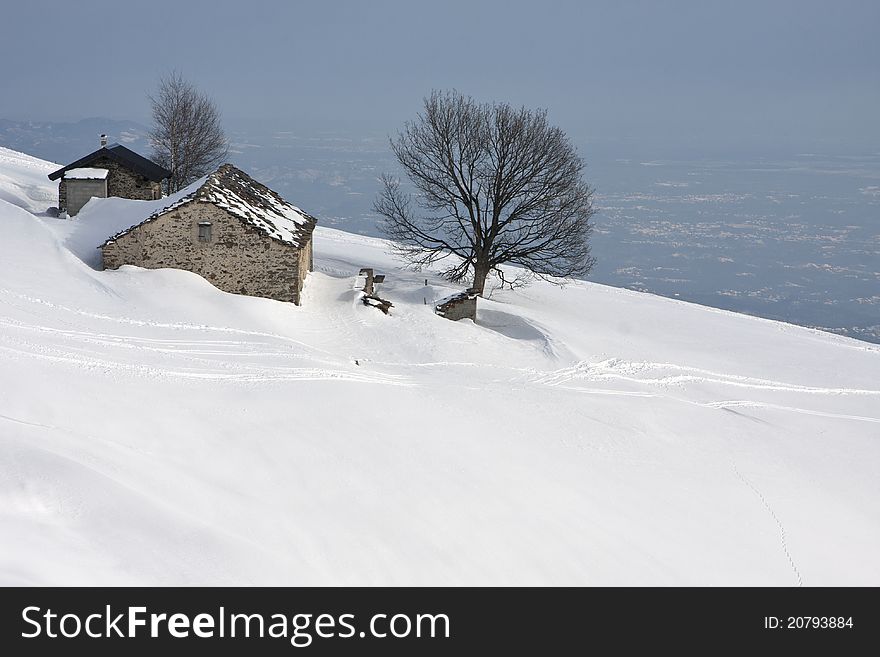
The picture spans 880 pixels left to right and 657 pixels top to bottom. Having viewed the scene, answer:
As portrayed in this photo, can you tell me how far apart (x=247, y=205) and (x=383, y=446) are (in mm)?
14311

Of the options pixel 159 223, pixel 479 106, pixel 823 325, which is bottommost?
pixel 823 325

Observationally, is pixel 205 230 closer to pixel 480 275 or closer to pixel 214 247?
Answer: pixel 214 247

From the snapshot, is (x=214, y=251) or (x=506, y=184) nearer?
(x=214, y=251)

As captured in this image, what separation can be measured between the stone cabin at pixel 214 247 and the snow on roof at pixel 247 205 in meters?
0.06

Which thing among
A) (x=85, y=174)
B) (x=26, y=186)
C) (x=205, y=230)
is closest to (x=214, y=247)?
(x=205, y=230)

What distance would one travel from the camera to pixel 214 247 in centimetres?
2684

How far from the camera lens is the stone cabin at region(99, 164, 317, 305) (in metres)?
26.7

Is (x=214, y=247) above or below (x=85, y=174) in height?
below

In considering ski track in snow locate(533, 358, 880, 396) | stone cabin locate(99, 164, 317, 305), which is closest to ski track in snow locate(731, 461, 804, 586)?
ski track in snow locate(533, 358, 880, 396)

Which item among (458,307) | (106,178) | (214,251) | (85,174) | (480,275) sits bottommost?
(458,307)

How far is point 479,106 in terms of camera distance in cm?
3562
